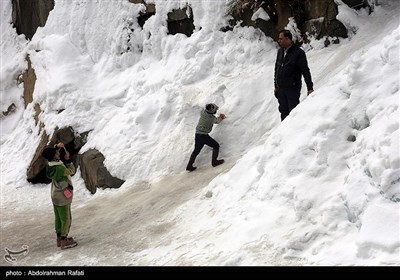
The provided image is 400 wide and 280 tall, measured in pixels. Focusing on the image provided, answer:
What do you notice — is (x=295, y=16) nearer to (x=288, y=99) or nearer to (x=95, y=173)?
(x=288, y=99)

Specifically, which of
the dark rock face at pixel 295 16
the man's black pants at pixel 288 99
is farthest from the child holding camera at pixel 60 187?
the dark rock face at pixel 295 16

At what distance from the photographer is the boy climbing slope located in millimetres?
8836

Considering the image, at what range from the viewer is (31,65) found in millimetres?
15352

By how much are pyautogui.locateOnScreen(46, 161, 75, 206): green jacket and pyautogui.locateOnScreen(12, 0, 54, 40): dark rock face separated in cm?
1105

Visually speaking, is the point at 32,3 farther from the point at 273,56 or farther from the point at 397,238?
the point at 397,238

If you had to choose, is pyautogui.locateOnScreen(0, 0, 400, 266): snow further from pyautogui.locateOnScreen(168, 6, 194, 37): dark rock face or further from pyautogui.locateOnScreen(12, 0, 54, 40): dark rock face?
pyautogui.locateOnScreen(12, 0, 54, 40): dark rock face

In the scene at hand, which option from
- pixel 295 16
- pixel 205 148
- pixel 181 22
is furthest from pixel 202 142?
pixel 181 22

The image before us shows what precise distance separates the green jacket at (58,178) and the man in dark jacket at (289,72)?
371cm

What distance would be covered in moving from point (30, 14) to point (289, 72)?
12914 mm

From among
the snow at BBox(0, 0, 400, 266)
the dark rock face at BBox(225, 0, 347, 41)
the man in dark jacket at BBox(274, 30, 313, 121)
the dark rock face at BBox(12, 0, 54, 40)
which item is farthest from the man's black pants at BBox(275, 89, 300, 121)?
the dark rock face at BBox(12, 0, 54, 40)

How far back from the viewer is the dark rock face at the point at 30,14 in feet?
53.9

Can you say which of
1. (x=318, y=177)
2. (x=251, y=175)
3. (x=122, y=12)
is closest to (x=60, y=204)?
(x=251, y=175)

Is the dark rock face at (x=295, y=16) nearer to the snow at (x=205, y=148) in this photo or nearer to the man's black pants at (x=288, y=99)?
the snow at (x=205, y=148)

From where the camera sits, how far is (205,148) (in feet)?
31.0
